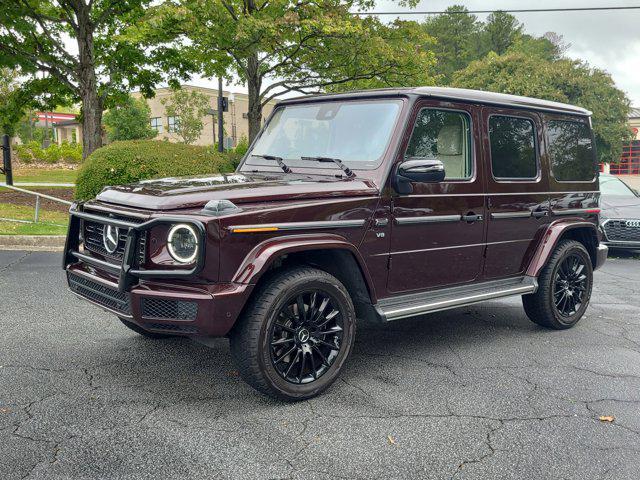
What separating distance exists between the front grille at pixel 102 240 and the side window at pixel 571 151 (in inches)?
150

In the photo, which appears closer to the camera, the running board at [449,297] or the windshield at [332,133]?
the running board at [449,297]

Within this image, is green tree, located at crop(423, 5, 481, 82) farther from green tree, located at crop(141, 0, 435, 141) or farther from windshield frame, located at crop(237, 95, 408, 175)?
windshield frame, located at crop(237, 95, 408, 175)

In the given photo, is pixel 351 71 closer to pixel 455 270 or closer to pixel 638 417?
pixel 455 270

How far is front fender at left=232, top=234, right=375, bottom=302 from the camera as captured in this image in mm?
3521

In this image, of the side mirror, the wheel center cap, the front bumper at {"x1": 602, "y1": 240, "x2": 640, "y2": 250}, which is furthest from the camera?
the front bumper at {"x1": 602, "y1": 240, "x2": 640, "y2": 250}

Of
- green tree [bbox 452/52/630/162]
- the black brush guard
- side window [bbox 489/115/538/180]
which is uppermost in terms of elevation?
green tree [bbox 452/52/630/162]

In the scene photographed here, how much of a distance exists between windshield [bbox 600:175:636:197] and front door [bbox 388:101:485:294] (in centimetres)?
871

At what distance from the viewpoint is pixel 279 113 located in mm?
5238

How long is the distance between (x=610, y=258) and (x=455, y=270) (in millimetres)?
7910

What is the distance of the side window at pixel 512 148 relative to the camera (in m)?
5.05

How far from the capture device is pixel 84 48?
16781mm

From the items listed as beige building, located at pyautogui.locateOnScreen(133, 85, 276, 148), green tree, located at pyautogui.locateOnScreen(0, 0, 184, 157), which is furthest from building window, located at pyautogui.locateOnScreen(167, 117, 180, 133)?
green tree, located at pyautogui.locateOnScreen(0, 0, 184, 157)

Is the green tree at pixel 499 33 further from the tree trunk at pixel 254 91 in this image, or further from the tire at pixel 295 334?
the tire at pixel 295 334

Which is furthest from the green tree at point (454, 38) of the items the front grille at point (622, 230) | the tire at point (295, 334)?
the tire at point (295, 334)
